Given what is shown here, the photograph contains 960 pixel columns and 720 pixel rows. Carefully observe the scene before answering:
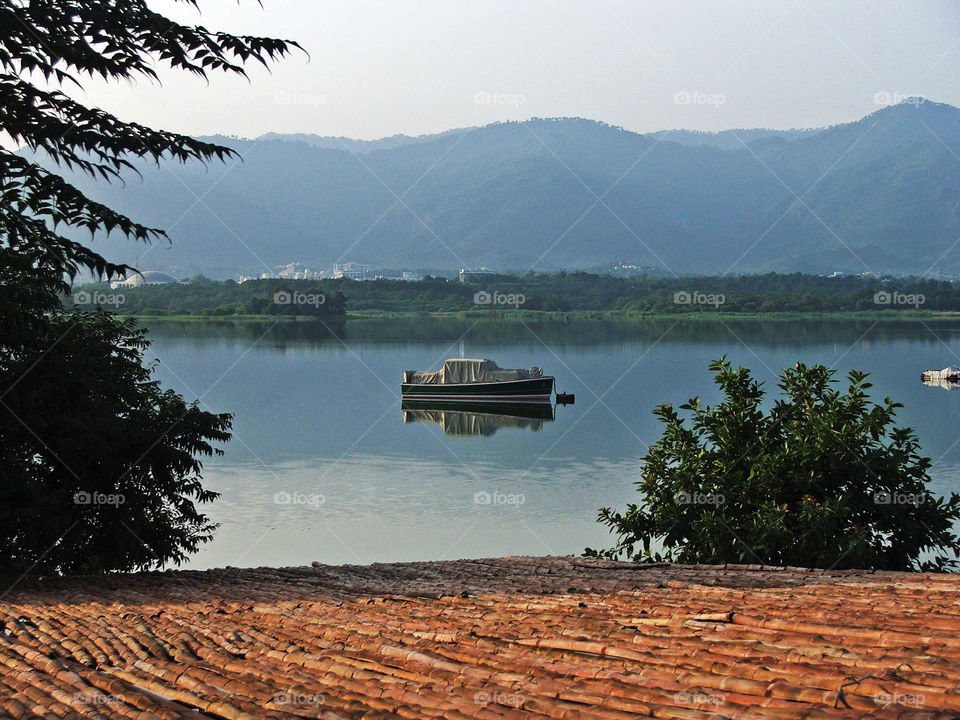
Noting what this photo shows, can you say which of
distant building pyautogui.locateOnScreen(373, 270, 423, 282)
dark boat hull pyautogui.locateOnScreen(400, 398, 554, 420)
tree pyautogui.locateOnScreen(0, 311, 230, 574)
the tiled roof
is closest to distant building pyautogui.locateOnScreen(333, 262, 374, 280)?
distant building pyautogui.locateOnScreen(373, 270, 423, 282)

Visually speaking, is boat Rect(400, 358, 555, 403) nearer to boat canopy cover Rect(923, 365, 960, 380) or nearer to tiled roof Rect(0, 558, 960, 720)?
boat canopy cover Rect(923, 365, 960, 380)

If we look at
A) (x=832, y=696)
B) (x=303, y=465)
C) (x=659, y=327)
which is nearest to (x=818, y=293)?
(x=659, y=327)

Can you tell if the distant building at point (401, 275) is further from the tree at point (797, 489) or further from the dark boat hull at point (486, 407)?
the tree at point (797, 489)

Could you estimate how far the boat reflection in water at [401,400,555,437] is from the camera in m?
41.2

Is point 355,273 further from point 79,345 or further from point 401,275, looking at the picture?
point 79,345

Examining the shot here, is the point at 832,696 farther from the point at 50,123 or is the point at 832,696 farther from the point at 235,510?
the point at 235,510

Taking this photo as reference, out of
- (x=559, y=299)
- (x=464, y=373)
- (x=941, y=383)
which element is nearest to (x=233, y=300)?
(x=559, y=299)

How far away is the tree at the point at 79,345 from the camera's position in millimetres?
10289

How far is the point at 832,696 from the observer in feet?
12.0

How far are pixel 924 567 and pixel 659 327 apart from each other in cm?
9240

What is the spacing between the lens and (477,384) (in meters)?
48.0

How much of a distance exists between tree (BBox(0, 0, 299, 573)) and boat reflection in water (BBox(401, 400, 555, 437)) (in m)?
25.1

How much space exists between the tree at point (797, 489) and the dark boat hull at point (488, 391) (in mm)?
33851

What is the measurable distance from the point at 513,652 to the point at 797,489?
7150 mm
